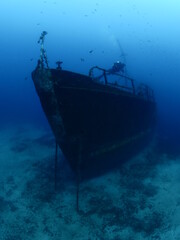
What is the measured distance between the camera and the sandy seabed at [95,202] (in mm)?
7168

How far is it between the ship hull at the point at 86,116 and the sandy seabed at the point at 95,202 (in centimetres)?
103

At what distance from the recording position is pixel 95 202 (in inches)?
332

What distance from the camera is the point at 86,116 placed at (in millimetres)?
8367

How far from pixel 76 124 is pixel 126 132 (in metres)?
2.86

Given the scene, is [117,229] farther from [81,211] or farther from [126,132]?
[126,132]

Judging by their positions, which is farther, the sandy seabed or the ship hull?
the ship hull

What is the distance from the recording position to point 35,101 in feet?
147

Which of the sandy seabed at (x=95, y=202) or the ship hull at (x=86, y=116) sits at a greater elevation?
the ship hull at (x=86, y=116)

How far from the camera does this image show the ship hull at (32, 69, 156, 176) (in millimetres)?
7711

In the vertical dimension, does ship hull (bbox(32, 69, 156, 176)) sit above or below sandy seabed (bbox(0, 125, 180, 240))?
above

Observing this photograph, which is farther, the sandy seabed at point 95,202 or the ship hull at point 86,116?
the ship hull at point 86,116

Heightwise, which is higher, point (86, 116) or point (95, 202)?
point (86, 116)

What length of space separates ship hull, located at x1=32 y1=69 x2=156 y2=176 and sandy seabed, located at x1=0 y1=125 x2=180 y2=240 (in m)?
1.03

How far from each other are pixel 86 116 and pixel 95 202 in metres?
2.76
